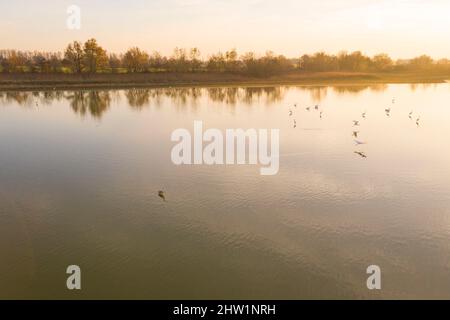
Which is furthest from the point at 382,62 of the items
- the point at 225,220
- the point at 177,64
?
the point at 225,220

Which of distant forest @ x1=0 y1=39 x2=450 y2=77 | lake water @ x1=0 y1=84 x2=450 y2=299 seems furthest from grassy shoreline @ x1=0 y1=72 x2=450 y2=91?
lake water @ x1=0 y1=84 x2=450 y2=299

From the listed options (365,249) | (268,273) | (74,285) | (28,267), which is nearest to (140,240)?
(74,285)

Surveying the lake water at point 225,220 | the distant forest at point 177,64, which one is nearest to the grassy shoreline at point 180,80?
the distant forest at point 177,64

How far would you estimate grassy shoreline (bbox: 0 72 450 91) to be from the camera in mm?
68375

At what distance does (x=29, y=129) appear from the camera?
2942 centimetres

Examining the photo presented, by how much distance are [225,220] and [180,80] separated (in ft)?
224

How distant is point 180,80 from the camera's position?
7756 centimetres

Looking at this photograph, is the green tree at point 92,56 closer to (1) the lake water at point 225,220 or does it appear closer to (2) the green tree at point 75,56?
(2) the green tree at point 75,56

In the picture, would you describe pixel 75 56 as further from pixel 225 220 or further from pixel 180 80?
pixel 225 220

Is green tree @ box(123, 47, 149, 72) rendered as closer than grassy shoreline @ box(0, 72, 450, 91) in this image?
No

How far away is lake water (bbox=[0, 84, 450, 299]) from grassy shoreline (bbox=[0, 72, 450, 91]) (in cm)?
4751

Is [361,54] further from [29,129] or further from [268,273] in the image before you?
[268,273]

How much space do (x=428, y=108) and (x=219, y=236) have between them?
122ft

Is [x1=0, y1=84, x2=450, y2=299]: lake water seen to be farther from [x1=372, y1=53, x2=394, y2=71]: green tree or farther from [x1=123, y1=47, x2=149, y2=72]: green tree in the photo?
[x1=372, y1=53, x2=394, y2=71]: green tree
